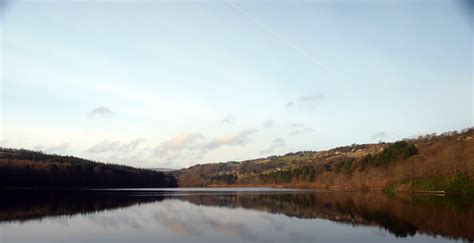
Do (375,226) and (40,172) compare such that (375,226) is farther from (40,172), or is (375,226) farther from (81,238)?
(40,172)

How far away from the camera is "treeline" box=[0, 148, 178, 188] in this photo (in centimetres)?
12929

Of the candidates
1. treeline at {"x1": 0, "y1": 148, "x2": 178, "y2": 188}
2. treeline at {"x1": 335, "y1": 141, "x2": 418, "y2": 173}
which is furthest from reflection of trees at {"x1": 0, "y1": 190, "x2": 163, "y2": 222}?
treeline at {"x1": 335, "y1": 141, "x2": 418, "y2": 173}

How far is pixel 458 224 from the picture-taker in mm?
36594

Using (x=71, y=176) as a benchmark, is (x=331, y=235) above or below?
below

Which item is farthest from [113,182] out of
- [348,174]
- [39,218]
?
[39,218]

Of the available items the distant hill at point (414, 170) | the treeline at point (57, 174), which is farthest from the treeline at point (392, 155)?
the treeline at point (57, 174)

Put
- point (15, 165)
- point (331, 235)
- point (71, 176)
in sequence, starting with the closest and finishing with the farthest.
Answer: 1. point (331, 235)
2. point (15, 165)
3. point (71, 176)

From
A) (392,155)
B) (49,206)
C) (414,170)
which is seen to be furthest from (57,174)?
(414,170)

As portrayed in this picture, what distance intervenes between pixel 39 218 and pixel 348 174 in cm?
12055

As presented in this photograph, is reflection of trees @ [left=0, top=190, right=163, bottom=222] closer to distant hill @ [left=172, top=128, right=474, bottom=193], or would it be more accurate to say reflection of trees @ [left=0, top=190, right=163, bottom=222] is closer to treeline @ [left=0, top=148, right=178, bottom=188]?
distant hill @ [left=172, top=128, right=474, bottom=193]

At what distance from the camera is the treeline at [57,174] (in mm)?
129288

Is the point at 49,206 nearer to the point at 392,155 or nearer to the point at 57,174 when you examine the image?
the point at 57,174

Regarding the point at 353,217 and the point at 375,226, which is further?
the point at 353,217

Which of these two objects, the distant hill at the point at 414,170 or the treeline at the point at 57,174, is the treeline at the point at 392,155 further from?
the treeline at the point at 57,174
